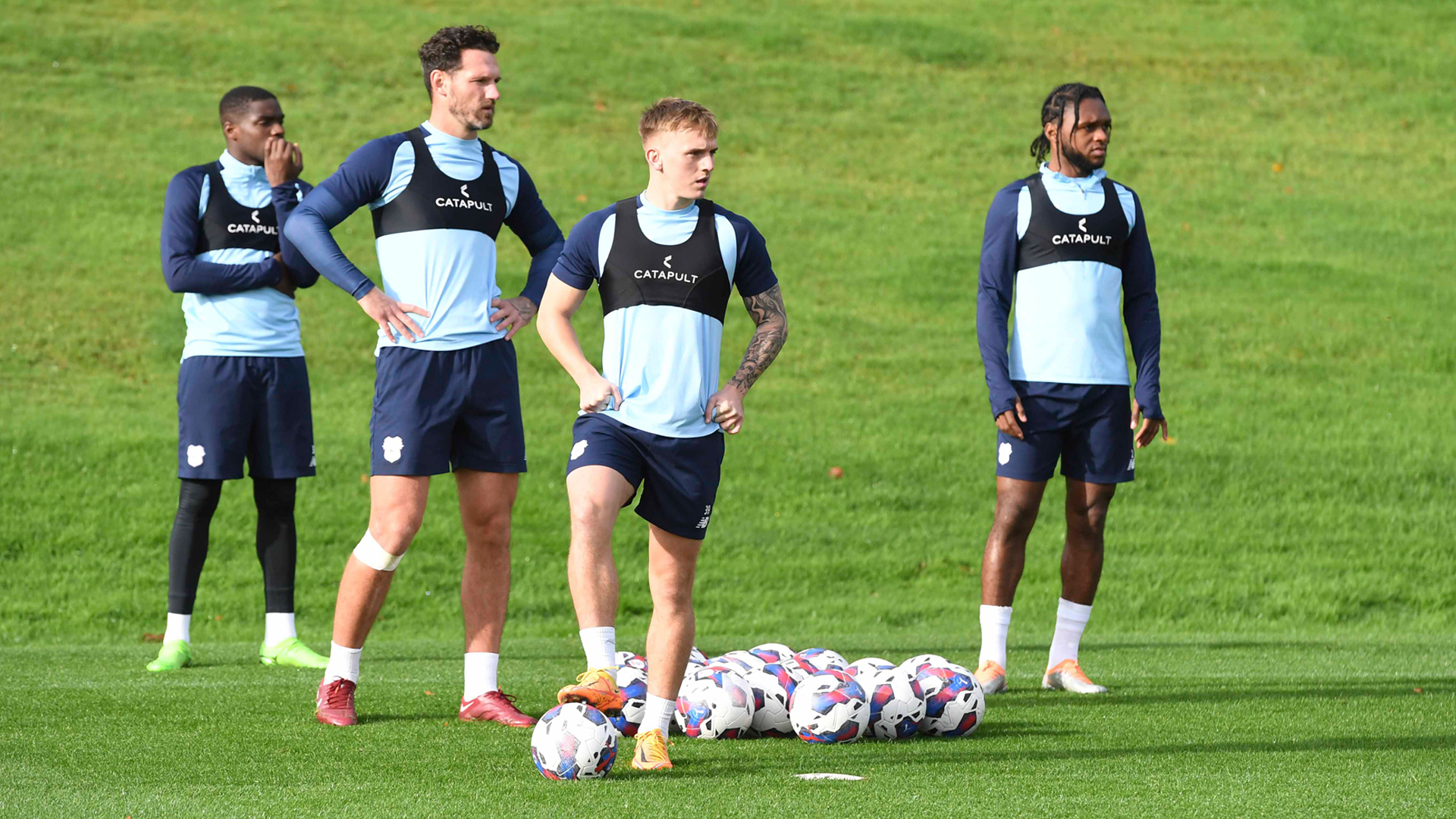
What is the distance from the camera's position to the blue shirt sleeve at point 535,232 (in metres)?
6.71

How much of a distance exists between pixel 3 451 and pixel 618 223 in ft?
37.6

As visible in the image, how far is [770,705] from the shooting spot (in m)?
6.22

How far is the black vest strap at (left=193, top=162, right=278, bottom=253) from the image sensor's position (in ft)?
27.3

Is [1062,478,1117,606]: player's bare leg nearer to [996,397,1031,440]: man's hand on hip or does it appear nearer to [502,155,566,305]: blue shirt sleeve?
[996,397,1031,440]: man's hand on hip

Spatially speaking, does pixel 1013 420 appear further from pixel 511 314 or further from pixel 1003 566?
pixel 511 314

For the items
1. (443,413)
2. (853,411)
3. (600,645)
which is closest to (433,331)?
(443,413)

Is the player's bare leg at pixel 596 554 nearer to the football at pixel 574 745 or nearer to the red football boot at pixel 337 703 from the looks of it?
the football at pixel 574 745

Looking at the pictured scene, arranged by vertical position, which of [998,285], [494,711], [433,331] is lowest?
[494,711]

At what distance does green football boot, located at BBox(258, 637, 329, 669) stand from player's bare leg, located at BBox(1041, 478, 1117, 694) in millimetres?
3903

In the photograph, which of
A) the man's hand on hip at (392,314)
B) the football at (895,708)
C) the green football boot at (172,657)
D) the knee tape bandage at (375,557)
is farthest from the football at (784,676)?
the green football boot at (172,657)

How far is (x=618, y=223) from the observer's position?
5.50 meters

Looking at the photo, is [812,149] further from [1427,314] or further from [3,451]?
[3,451]

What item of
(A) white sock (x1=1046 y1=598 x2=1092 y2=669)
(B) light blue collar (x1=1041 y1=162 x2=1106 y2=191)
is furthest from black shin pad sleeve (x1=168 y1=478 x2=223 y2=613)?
(B) light blue collar (x1=1041 y1=162 x2=1106 y2=191)

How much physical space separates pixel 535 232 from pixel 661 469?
1.89 m
